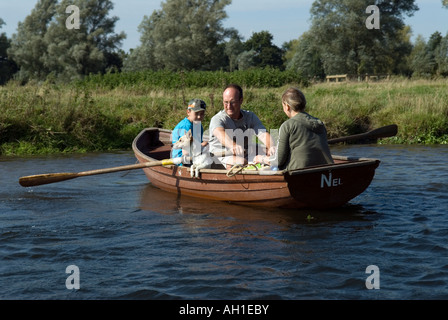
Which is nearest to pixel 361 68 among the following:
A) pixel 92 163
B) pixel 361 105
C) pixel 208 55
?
pixel 208 55

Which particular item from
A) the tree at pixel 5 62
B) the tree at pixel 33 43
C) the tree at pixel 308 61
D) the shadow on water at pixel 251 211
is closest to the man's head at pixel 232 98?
the shadow on water at pixel 251 211

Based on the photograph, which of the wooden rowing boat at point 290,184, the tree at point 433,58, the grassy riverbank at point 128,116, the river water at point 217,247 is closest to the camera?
the river water at point 217,247

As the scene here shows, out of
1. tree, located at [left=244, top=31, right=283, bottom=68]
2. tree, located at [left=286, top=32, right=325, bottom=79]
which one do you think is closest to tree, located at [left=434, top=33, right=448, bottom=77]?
tree, located at [left=286, top=32, right=325, bottom=79]

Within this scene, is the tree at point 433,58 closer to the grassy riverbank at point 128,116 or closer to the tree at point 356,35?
the tree at point 356,35

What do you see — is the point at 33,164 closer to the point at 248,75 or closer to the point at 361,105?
the point at 361,105

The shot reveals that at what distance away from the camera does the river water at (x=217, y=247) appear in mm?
5113

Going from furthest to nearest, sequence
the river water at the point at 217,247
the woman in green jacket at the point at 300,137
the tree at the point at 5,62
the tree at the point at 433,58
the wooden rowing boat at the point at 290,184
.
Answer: the tree at the point at 5,62 → the tree at the point at 433,58 → the wooden rowing boat at the point at 290,184 → the woman in green jacket at the point at 300,137 → the river water at the point at 217,247

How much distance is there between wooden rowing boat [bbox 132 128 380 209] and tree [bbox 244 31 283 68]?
188 ft

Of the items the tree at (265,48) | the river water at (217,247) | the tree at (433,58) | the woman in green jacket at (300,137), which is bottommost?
the river water at (217,247)

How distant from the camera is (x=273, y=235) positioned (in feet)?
22.3

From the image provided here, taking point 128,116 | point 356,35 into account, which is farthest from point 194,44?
point 128,116

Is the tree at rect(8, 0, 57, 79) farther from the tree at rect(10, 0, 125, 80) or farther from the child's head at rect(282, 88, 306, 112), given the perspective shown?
the child's head at rect(282, 88, 306, 112)

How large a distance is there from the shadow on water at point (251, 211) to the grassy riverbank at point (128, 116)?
20.9 ft

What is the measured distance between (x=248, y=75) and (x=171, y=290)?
22.1 metres
